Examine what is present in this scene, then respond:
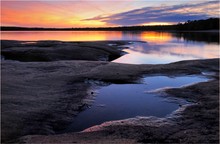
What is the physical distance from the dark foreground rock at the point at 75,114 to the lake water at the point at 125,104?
446 millimetres

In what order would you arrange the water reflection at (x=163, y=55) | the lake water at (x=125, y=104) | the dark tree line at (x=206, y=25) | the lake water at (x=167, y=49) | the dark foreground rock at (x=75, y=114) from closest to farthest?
1. the dark foreground rock at (x=75, y=114)
2. the lake water at (x=125, y=104)
3. the water reflection at (x=163, y=55)
4. the lake water at (x=167, y=49)
5. the dark tree line at (x=206, y=25)

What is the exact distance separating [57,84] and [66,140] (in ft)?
23.6

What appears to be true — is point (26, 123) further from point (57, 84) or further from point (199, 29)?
point (199, 29)

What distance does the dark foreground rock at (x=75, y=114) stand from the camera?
24.4ft

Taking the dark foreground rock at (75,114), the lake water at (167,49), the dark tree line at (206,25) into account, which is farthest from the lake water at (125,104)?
the dark tree line at (206,25)

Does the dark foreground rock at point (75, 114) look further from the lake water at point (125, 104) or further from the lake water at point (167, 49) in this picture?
the lake water at point (167, 49)

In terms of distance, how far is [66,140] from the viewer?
7.27 meters

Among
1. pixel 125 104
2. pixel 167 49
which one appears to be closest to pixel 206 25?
pixel 167 49

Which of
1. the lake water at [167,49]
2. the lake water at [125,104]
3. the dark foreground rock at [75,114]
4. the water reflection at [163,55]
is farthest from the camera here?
the lake water at [167,49]

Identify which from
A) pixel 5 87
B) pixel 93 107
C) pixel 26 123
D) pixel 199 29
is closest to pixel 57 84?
pixel 5 87

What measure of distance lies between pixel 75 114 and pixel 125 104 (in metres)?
2.55

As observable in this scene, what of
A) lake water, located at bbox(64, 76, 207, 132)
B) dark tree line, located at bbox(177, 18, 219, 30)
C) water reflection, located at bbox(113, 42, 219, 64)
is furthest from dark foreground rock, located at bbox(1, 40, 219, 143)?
dark tree line, located at bbox(177, 18, 219, 30)

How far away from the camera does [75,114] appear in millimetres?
10000

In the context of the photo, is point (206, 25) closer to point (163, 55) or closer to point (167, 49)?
point (167, 49)
